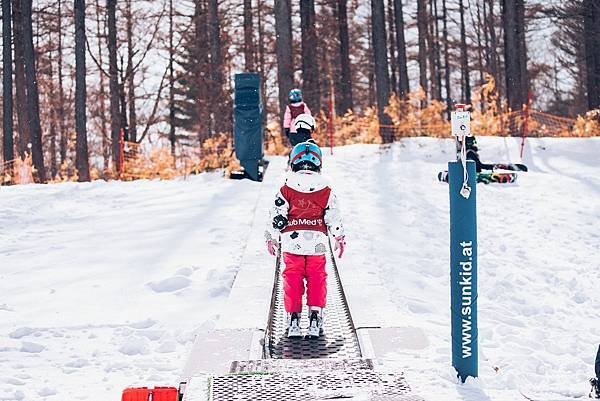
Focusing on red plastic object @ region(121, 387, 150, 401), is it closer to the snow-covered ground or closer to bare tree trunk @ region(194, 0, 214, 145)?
the snow-covered ground

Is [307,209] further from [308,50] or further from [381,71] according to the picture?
[308,50]

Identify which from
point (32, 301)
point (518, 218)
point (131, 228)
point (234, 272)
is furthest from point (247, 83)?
point (32, 301)

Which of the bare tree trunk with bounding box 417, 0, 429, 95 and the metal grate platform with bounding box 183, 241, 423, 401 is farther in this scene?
Result: the bare tree trunk with bounding box 417, 0, 429, 95

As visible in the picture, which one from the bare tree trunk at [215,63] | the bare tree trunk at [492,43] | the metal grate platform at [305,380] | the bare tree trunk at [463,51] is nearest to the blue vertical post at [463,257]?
the metal grate platform at [305,380]

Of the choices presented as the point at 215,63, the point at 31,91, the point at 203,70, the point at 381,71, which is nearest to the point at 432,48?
the point at 203,70

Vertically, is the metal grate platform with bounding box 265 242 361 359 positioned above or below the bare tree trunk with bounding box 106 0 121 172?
below

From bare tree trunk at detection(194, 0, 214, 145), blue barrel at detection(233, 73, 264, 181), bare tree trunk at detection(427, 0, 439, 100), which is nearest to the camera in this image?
blue barrel at detection(233, 73, 264, 181)

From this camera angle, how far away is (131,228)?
11.2 metres

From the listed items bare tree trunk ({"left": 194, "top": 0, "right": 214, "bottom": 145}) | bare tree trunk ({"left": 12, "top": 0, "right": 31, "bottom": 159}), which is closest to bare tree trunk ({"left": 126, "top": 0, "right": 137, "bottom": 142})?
bare tree trunk ({"left": 194, "top": 0, "right": 214, "bottom": 145})

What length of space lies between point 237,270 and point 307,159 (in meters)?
2.47

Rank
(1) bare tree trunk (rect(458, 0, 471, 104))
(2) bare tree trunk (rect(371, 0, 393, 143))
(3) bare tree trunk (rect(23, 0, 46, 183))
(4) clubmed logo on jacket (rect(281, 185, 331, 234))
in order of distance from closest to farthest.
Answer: (4) clubmed logo on jacket (rect(281, 185, 331, 234))
(2) bare tree trunk (rect(371, 0, 393, 143))
(3) bare tree trunk (rect(23, 0, 46, 183))
(1) bare tree trunk (rect(458, 0, 471, 104))

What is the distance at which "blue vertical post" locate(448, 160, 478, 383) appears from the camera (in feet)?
14.7

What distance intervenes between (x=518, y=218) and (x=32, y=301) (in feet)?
26.5

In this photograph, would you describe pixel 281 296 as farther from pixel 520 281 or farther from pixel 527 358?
pixel 520 281
